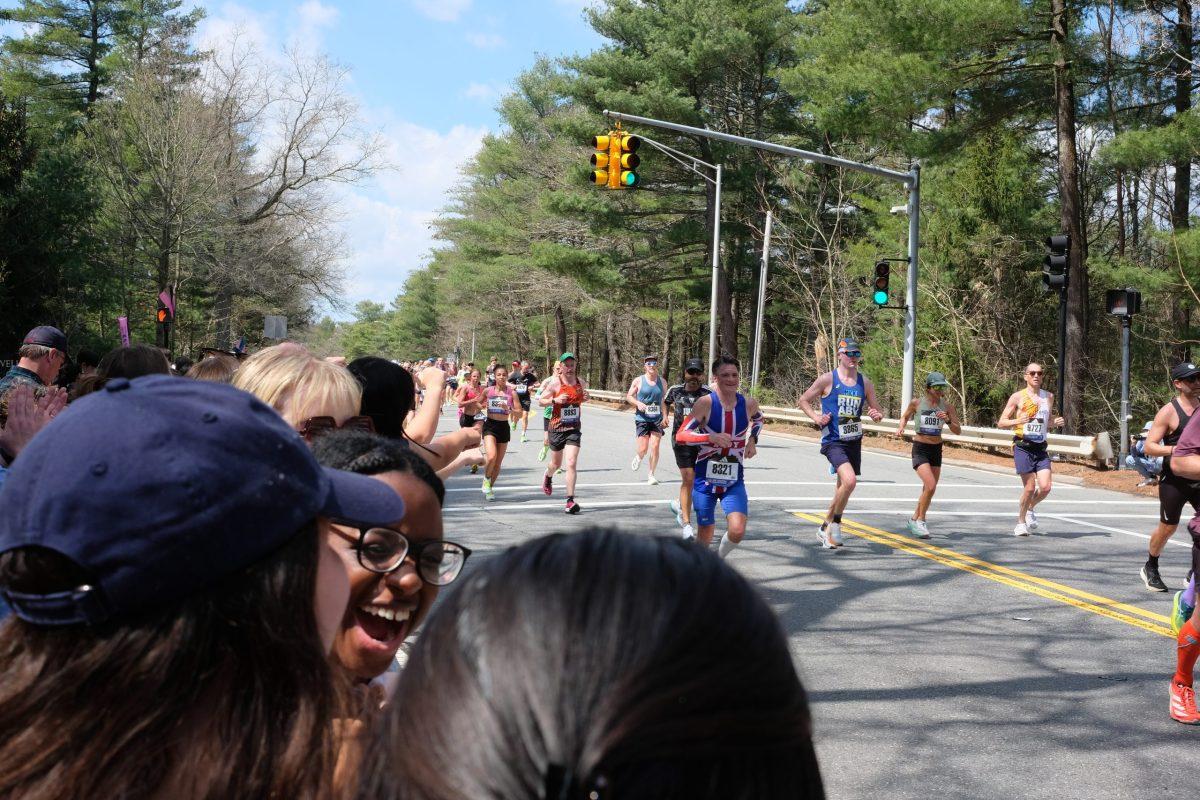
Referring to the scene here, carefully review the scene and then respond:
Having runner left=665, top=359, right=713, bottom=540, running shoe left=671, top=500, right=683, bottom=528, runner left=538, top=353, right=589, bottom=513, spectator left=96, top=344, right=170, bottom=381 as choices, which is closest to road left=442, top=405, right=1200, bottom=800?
running shoe left=671, top=500, right=683, bottom=528

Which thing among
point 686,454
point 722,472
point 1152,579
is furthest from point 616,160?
point 1152,579

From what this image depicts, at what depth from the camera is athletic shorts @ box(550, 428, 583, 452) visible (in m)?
14.6

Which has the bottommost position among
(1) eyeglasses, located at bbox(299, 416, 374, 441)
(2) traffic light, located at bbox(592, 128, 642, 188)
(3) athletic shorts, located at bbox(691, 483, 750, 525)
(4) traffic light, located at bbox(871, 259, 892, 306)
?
(3) athletic shorts, located at bbox(691, 483, 750, 525)

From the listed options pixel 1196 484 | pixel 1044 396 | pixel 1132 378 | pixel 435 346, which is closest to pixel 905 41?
pixel 1132 378

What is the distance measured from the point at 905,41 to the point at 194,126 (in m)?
22.5

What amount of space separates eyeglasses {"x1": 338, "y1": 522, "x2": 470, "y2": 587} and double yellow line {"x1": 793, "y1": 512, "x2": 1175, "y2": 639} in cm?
669

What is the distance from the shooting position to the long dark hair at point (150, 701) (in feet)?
4.00

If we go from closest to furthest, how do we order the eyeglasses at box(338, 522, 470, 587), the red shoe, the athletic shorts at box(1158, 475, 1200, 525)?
the eyeglasses at box(338, 522, 470, 587)
the red shoe
the athletic shorts at box(1158, 475, 1200, 525)

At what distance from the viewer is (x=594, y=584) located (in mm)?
810

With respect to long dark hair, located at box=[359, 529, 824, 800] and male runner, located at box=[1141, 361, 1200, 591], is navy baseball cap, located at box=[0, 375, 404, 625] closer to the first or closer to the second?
long dark hair, located at box=[359, 529, 824, 800]

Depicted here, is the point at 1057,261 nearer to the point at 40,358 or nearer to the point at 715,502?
the point at 715,502

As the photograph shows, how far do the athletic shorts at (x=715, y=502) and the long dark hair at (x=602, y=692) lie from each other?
869 cm

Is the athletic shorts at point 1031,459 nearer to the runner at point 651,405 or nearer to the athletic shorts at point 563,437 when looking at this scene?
the athletic shorts at point 563,437

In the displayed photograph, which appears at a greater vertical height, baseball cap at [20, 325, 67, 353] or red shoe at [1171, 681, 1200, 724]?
baseball cap at [20, 325, 67, 353]
